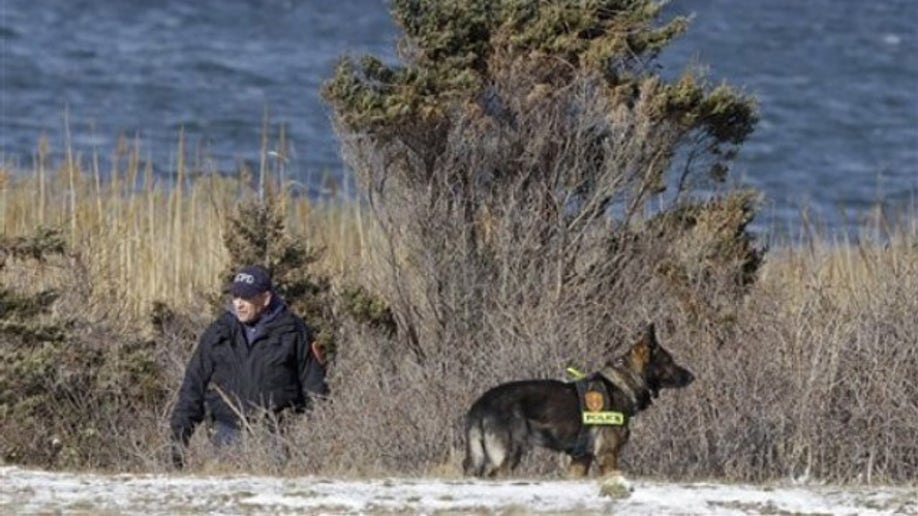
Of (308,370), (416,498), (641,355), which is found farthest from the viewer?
(308,370)

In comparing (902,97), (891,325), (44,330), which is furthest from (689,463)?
(902,97)

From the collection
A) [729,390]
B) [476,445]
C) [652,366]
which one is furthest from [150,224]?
[476,445]

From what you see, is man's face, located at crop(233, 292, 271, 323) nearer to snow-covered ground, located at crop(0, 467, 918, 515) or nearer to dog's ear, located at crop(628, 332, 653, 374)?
dog's ear, located at crop(628, 332, 653, 374)

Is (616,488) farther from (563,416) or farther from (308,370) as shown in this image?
(308,370)

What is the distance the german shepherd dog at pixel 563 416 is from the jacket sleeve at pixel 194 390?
2.45m

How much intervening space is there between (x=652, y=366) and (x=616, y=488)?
A: 2.51 metres

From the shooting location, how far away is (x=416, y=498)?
11.0 metres

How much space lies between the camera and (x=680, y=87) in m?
16.8

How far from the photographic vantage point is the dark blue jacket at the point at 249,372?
14.9m

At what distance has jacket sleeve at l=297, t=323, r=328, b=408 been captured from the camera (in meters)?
15.0

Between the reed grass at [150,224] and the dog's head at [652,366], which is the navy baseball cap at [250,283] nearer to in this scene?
the dog's head at [652,366]

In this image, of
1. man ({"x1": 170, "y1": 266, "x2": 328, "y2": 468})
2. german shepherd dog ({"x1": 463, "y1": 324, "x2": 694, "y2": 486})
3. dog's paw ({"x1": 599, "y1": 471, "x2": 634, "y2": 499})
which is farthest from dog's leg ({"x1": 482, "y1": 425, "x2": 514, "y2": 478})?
man ({"x1": 170, "y1": 266, "x2": 328, "y2": 468})

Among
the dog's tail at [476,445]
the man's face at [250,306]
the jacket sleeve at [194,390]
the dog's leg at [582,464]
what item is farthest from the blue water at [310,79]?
the dog's tail at [476,445]

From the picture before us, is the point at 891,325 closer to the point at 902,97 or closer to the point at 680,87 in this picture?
the point at 680,87
